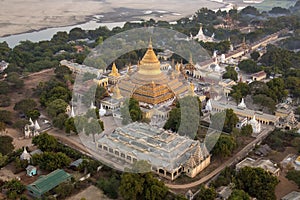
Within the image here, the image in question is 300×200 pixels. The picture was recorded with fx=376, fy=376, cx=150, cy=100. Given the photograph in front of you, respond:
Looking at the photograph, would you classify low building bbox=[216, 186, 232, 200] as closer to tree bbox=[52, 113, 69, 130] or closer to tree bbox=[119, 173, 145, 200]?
tree bbox=[119, 173, 145, 200]

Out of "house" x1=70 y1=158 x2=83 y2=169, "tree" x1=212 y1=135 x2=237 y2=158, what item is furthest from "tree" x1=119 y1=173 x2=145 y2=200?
"tree" x1=212 y1=135 x2=237 y2=158

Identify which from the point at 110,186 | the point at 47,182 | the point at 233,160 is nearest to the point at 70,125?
the point at 47,182

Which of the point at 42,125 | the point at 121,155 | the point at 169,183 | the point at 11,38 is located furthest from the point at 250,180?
the point at 11,38

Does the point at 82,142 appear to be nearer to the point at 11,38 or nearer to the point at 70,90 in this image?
the point at 70,90

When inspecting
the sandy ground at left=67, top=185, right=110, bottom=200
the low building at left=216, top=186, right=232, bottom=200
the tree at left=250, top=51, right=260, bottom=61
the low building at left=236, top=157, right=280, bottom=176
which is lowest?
the sandy ground at left=67, top=185, right=110, bottom=200

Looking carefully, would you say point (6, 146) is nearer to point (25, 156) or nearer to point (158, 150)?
point (25, 156)

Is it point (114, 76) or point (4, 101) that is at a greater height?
point (114, 76)

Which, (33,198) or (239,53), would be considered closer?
(33,198)
